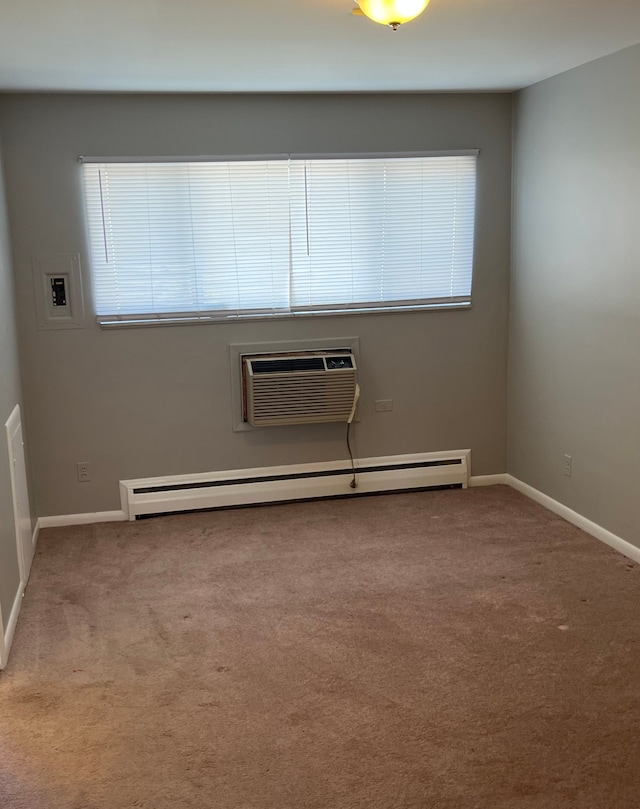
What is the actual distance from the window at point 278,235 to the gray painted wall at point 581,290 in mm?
464

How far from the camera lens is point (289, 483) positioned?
197 inches

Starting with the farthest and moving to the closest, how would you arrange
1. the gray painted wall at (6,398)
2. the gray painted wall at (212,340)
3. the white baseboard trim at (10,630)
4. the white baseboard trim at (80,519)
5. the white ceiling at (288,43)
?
the white baseboard trim at (80,519) → the gray painted wall at (212,340) → the gray painted wall at (6,398) → the white baseboard trim at (10,630) → the white ceiling at (288,43)

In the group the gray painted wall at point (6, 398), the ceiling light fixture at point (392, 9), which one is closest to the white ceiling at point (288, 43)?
the ceiling light fixture at point (392, 9)

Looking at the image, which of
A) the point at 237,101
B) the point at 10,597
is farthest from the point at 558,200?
the point at 10,597

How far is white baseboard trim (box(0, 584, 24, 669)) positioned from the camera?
3104 mm

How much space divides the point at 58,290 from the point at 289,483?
70.1 inches

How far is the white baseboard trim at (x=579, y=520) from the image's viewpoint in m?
4.01

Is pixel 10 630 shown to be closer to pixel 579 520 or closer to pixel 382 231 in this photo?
pixel 579 520

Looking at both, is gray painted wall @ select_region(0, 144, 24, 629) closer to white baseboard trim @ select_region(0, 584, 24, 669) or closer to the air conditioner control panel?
white baseboard trim @ select_region(0, 584, 24, 669)

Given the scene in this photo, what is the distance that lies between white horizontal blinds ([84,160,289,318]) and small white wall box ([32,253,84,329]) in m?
0.12

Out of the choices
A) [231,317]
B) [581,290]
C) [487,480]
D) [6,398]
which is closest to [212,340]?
[231,317]

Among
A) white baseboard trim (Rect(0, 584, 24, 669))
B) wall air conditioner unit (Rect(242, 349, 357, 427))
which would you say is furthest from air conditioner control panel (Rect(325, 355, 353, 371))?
white baseboard trim (Rect(0, 584, 24, 669))

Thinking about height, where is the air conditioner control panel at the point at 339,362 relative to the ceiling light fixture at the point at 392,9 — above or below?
below

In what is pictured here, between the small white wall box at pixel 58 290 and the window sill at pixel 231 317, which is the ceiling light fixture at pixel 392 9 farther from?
the small white wall box at pixel 58 290
